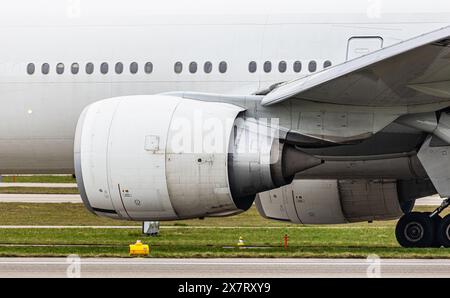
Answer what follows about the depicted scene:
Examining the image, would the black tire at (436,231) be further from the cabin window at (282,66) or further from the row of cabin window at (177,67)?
the cabin window at (282,66)

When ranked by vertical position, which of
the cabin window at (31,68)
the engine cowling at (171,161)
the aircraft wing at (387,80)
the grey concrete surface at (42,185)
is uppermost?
the cabin window at (31,68)

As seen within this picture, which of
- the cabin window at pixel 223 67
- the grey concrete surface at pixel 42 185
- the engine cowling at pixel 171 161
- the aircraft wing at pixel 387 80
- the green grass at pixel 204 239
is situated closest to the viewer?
the aircraft wing at pixel 387 80

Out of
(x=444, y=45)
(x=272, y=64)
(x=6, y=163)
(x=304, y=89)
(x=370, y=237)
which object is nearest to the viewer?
(x=444, y=45)

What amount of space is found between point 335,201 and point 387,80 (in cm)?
365

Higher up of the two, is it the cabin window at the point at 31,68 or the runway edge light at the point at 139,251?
the cabin window at the point at 31,68

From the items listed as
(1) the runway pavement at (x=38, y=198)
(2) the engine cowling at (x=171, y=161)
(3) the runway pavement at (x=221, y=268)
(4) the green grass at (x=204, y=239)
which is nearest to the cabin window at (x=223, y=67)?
(2) the engine cowling at (x=171, y=161)

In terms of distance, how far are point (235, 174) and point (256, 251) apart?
2941 millimetres

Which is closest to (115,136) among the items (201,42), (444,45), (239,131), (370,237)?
(239,131)

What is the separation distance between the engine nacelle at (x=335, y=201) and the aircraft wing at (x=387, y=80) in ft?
8.69

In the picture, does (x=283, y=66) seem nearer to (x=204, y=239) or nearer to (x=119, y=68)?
(x=119, y=68)

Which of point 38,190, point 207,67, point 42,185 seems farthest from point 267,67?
point 42,185

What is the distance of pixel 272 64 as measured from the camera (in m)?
19.6

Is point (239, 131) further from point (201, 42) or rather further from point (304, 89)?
point (201, 42)

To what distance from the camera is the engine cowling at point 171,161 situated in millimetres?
17219
